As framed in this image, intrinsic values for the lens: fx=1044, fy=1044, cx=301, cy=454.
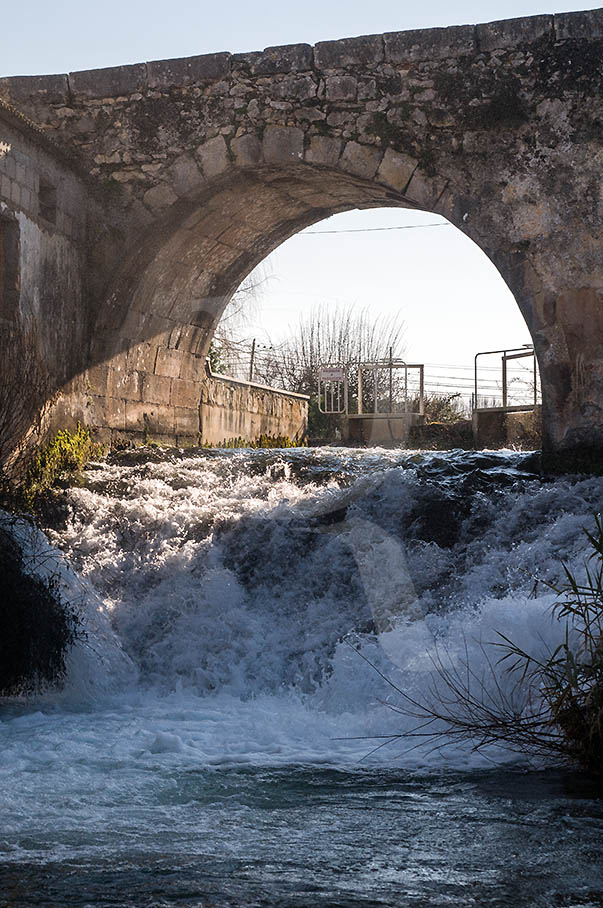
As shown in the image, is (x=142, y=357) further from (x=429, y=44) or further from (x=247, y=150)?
(x=429, y=44)

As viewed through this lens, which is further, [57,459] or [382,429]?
[382,429]

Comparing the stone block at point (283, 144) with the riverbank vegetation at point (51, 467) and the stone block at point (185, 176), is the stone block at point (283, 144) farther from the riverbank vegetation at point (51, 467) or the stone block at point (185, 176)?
the riverbank vegetation at point (51, 467)

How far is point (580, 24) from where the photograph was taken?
27.9 ft

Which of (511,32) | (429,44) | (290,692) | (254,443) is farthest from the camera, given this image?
(254,443)

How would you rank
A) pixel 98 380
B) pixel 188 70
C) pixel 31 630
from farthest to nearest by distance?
pixel 98 380
pixel 188 70
pixel 31 630

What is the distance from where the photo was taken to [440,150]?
29.2 feet

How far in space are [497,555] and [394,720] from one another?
2.22m

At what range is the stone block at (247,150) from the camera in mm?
9172

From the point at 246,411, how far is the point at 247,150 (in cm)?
518

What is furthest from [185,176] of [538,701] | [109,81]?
[538,701]

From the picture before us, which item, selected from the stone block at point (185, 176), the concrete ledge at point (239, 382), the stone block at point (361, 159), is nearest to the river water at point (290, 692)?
the stone block at point (185, 176)

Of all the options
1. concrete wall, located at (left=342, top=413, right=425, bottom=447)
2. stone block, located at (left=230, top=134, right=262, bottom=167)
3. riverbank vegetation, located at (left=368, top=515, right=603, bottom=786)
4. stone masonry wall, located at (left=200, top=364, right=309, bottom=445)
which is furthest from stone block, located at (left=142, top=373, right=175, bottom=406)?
concrete wall, located at (left=342, top=413, right=425, bottom=447)

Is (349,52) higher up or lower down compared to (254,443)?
higher up

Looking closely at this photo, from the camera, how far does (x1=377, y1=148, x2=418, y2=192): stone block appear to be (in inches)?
352
